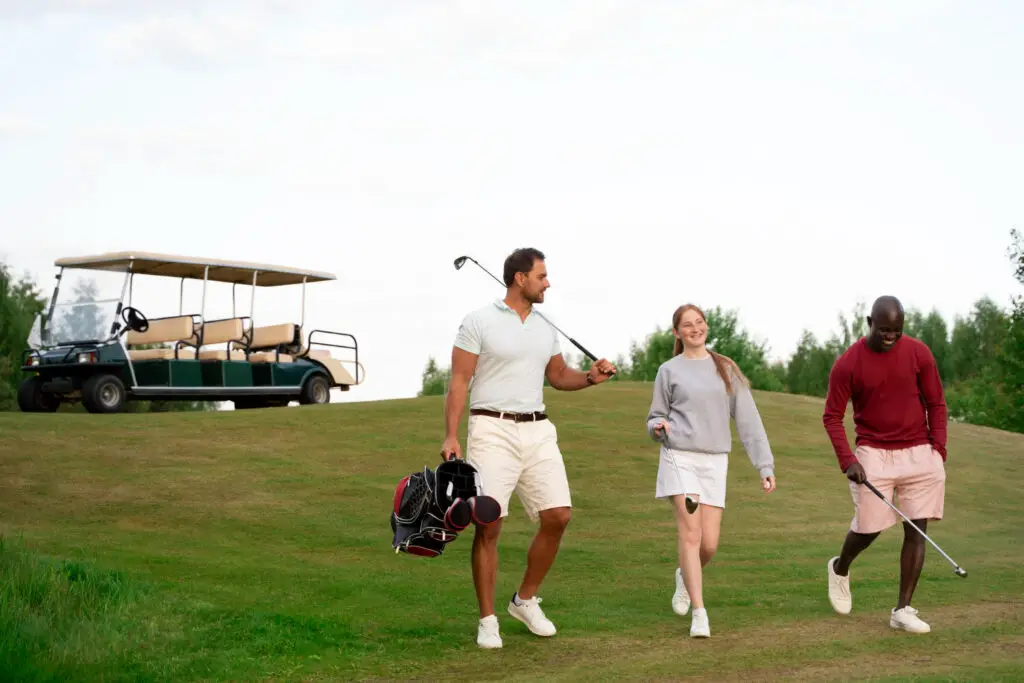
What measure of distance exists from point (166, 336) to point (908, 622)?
54.7 ft

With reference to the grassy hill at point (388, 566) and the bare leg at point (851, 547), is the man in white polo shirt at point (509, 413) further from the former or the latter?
the bare leg at point (851, 547)

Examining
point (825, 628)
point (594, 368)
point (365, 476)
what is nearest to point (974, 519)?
point (365, 476)

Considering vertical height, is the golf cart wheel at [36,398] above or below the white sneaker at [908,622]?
above

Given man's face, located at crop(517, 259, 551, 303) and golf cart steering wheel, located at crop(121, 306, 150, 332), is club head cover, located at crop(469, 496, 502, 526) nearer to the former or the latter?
man's face, located at crop(517, 259, 551, 303)

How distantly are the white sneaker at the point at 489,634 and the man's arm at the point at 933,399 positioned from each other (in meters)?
3.24

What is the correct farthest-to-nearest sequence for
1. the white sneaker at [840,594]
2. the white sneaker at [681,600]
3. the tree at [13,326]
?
the tree at [13,326]
the white sneaker at [840,594]
the white sneaker at [681,600]

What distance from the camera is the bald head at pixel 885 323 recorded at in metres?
8.12

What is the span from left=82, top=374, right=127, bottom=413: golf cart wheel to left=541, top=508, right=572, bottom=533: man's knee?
14.9m

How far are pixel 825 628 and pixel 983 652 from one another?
3.90 ft

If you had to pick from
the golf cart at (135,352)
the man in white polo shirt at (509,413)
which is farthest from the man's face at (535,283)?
the golf cart at (135,352)

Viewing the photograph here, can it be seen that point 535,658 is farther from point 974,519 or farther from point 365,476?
point 974,519

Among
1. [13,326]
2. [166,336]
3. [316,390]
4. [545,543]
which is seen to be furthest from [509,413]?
[13,326]

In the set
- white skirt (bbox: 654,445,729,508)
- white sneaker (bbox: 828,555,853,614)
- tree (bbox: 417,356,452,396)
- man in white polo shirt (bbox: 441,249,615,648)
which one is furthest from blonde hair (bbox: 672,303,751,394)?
tree (bbox: 417,356,452,396)

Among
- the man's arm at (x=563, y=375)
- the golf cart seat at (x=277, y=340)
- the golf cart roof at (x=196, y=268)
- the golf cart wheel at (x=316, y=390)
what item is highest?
the golf cart roof at (x=196, y=268)
